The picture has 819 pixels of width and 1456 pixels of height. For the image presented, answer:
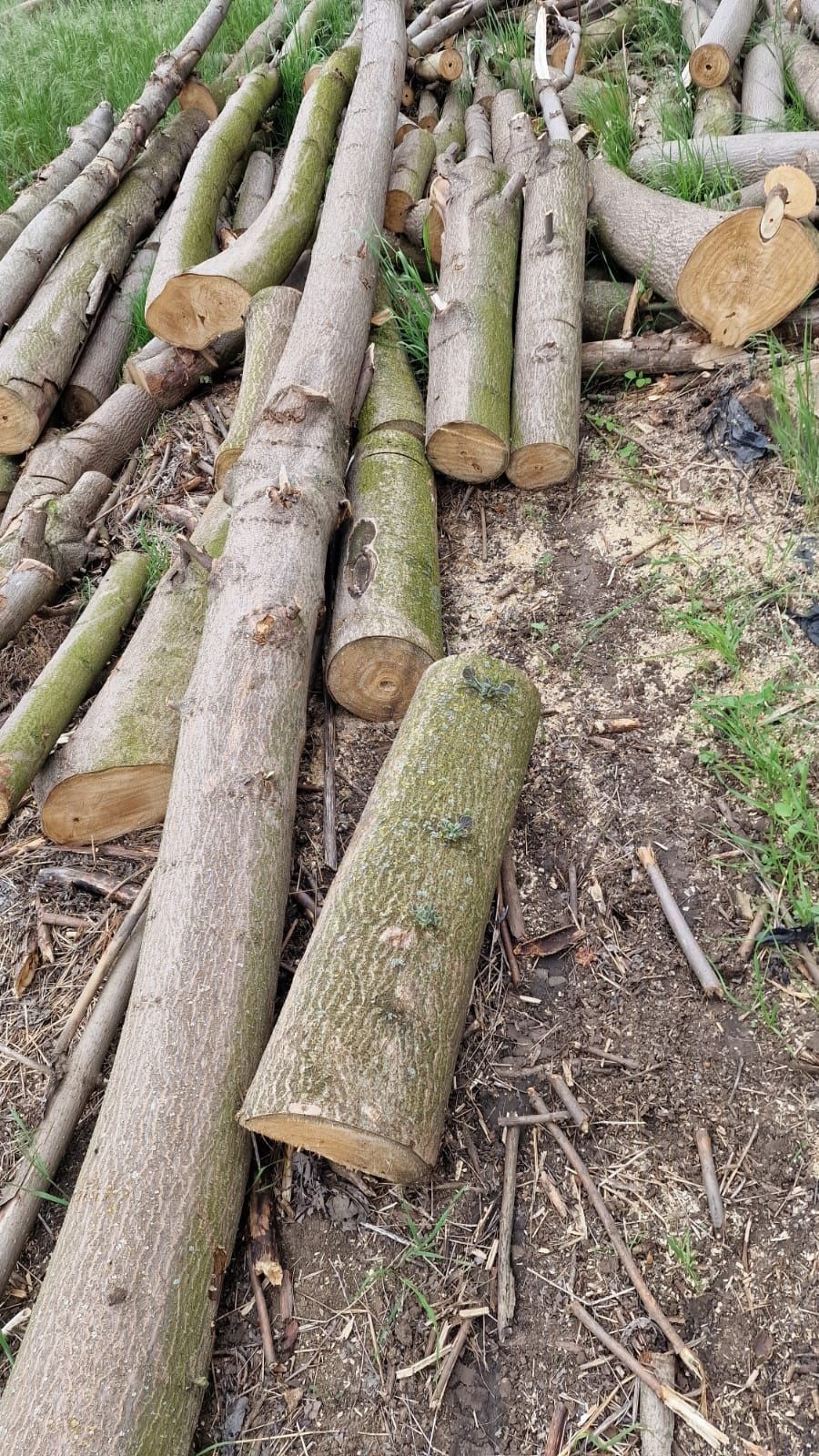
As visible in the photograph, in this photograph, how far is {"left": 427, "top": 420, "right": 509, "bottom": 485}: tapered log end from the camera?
3465 mm

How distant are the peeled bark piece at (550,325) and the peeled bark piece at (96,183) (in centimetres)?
276

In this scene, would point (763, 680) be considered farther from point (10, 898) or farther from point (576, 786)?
point (10, 898)

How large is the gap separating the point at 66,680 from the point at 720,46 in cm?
468

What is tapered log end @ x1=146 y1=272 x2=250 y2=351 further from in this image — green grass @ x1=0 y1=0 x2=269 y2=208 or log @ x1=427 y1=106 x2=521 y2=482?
green grass @ x1=0 y1=0 x2=269 y2=208

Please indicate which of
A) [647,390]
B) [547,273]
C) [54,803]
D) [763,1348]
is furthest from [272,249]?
[763,1348]

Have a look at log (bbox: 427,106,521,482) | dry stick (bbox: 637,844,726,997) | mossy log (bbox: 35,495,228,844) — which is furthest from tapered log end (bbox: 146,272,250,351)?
dry stick (bbox: 637,844,726,997)

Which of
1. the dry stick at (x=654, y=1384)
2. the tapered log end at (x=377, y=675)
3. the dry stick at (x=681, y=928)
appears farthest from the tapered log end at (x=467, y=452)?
the dry stick at (x=654, y=1384)

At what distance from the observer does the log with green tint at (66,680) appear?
9.71 feet

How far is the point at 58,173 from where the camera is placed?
577 cm

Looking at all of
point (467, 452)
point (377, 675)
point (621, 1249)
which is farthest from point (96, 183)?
point (621, 1249)

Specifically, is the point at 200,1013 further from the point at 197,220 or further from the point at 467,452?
the point at 197,220

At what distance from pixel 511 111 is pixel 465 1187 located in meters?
5.50

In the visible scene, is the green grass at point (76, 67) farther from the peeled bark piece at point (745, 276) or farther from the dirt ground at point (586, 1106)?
the dirt ground at point (586, 1106)

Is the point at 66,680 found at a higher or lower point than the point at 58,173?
lower
